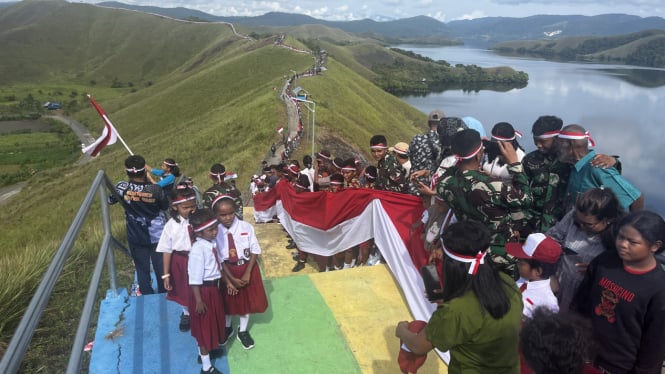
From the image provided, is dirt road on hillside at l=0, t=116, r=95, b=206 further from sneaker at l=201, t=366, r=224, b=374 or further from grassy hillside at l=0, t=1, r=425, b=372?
sneaker at l=201, t=366, r=224, b=374

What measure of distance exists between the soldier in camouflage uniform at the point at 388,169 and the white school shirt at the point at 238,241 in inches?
94.1

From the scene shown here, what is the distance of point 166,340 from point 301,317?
1391 millimetres

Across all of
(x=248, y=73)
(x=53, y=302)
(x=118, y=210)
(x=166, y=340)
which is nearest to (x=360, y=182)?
(x=166, y=340)

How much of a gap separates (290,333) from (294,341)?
0.14 meters

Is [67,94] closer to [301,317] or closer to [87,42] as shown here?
[87,42]

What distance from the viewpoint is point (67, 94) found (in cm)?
9494

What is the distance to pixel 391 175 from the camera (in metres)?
5.67

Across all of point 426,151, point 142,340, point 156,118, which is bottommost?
point 156,118

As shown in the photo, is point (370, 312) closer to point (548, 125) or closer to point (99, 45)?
point (548, 125)

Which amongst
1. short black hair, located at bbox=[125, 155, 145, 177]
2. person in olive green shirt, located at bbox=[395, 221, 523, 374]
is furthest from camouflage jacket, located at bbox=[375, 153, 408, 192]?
person in olive green shirt, located at bbox=[395, 221, 523, 374]

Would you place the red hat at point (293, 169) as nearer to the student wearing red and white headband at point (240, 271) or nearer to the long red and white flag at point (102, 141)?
the long red and white flag at point (102, 141)

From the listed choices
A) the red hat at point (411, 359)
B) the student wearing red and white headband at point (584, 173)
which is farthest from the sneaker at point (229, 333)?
Answer: the student wearing red and white headband at point (584, 173)

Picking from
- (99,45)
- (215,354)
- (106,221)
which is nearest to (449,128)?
(215,354)

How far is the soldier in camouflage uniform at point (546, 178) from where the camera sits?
12.8 feet
